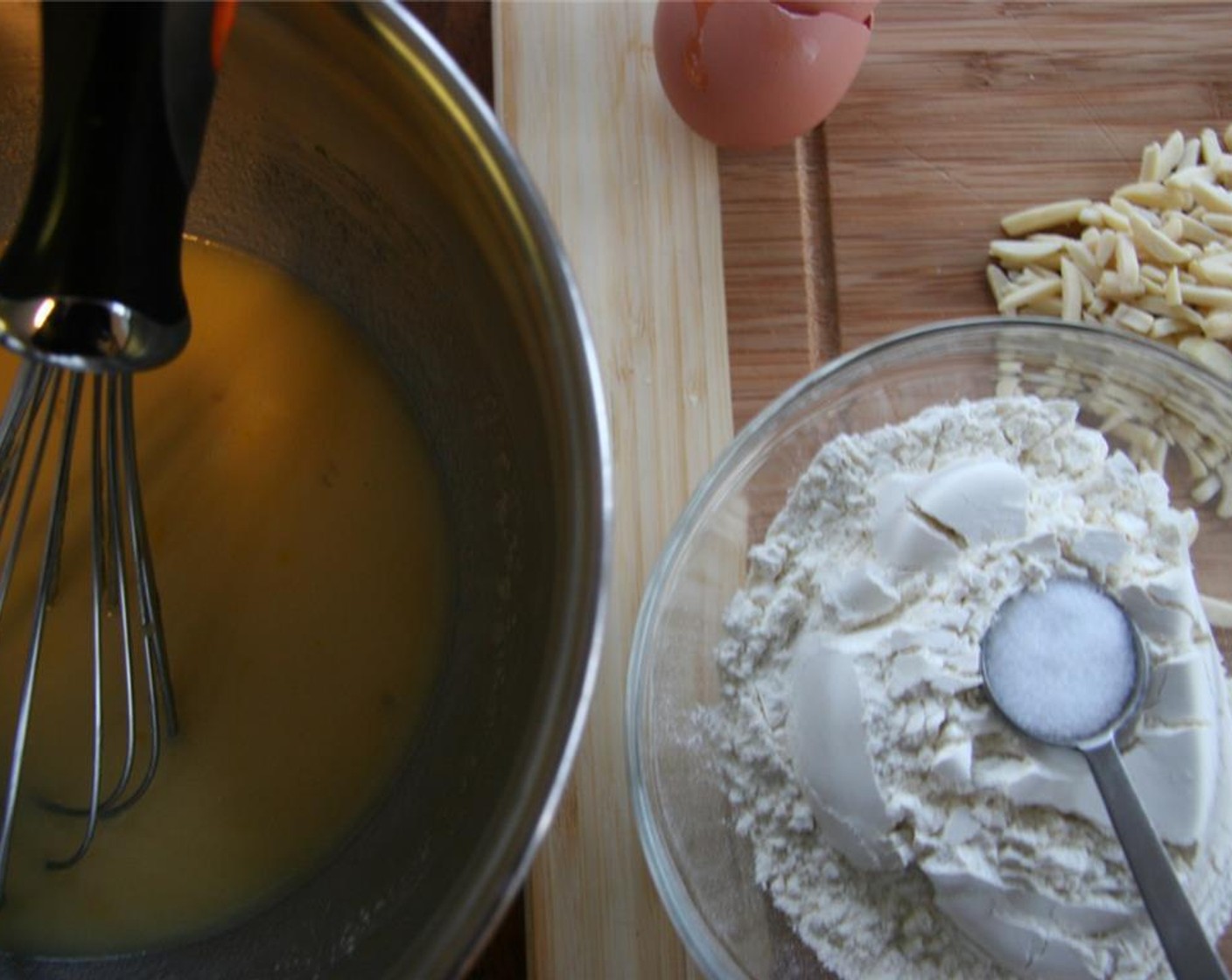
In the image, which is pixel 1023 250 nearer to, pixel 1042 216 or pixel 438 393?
pixel 1042 216

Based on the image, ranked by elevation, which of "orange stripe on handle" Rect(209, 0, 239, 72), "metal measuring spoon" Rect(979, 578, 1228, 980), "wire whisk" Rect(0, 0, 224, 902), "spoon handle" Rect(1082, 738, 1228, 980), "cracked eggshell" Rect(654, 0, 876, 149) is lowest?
"spoon handle" Rect(1082, 738, 1228, 980)

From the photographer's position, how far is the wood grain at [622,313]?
2.32 feet

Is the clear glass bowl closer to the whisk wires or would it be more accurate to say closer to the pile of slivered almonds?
the pile of slivered almonds

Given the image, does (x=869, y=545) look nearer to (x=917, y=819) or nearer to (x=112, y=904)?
(x=917, y=819)

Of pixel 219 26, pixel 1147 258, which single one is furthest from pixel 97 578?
pixel 1147 258

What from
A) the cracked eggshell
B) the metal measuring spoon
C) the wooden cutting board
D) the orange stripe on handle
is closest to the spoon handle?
the metal measuring spoon

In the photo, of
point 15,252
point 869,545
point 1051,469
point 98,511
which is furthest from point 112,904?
point 1051,469

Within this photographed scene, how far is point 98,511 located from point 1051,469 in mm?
554

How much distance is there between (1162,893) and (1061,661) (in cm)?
13

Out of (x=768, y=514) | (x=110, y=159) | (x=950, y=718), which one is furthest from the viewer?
(x=768, y=514)

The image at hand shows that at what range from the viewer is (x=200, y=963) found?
0.66 m

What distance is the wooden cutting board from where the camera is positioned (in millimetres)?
765

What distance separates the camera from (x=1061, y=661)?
25.0 inches

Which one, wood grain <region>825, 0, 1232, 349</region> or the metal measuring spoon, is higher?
wood grain <region>825, 0, 1232, 349</region>
